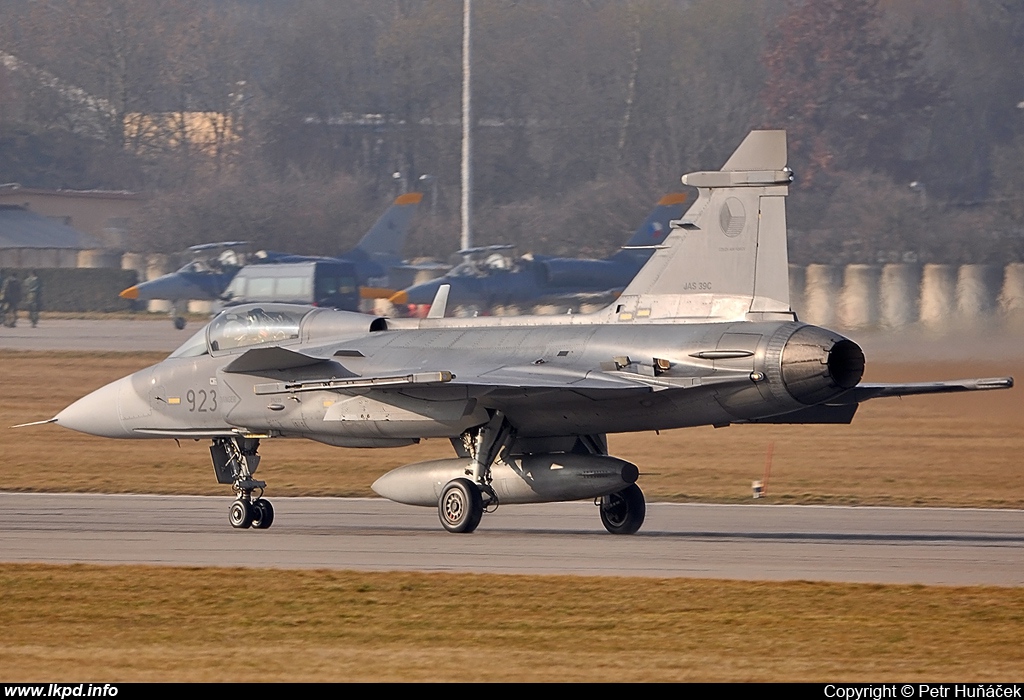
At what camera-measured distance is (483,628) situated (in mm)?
10930

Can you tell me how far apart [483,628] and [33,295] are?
41.3m

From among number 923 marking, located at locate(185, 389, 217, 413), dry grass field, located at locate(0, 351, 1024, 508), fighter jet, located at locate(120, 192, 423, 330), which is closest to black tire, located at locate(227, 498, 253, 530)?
number 923 marking, located at locate(185, 389, 217, 413)

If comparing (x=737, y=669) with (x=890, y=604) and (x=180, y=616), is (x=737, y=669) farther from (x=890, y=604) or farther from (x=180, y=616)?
(x=180, y=616)

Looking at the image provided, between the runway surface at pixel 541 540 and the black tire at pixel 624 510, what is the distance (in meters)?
0.16

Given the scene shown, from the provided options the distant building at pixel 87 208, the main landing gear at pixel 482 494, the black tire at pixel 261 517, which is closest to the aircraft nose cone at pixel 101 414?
the black tire at pixel 261 517

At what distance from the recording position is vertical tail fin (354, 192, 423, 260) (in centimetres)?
4653

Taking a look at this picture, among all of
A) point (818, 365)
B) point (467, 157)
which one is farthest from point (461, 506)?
point (467, 157)

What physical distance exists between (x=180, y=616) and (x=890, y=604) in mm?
5449

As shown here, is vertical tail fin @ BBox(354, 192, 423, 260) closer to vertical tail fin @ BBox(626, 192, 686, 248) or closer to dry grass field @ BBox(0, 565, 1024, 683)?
vertical tail fin @ BBox(626, 192, 686, 248)

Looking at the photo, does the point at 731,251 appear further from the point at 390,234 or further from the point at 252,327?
the point at 390,234

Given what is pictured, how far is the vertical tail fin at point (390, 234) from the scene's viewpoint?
153 feet

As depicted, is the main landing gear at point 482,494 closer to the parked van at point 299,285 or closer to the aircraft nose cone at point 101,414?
the aircraft nose cone at point 101,414

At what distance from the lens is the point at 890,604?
1185 cm

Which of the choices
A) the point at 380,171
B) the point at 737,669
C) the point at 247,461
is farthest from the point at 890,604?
the point at 380,171
